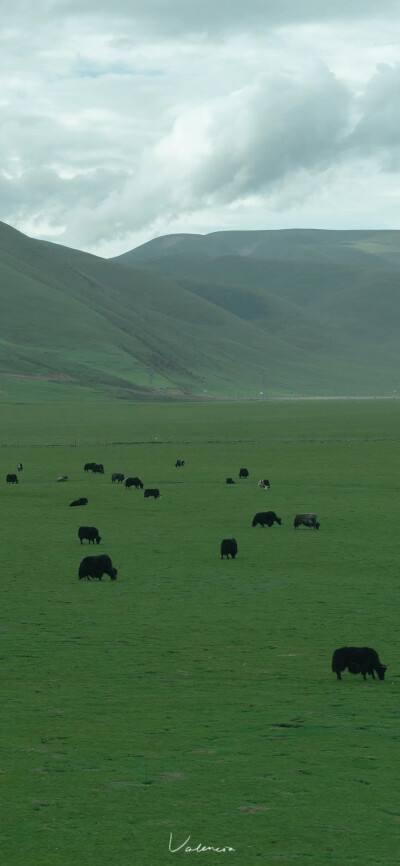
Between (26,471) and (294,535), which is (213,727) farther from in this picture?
(26,471)

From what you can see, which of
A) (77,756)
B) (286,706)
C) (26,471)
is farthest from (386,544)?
(26,471)

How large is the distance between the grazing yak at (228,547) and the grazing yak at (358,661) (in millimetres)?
13801

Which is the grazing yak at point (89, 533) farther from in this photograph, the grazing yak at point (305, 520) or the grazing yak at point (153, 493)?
the grazing yak at point (153, 493)

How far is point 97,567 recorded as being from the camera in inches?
1211

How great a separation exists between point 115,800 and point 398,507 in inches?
1388

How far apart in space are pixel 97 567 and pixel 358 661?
40.1ft

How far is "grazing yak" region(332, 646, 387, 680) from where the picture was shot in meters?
19.7

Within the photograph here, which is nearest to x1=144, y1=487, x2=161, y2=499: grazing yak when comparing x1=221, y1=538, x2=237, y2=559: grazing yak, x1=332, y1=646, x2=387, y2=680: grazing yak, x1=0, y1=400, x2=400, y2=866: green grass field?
x1=0, y1=400, x2=400, y2=866: green grass field

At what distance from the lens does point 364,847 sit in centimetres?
1235

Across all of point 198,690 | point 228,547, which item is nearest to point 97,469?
point 228,547

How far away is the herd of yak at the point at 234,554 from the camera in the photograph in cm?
1980

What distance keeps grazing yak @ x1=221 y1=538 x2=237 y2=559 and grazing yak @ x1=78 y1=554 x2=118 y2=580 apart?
166 inches

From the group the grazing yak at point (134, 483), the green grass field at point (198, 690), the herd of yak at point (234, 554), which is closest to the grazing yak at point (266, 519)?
the herd of yak at point (234, 554)

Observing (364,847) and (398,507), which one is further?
(398,507)
